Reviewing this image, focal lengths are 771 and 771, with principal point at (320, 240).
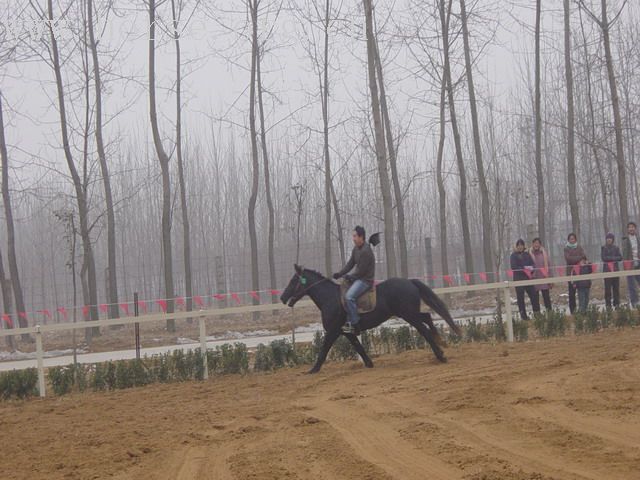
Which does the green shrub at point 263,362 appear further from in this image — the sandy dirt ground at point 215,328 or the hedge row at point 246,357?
the sandy dirt ground at point 215,328

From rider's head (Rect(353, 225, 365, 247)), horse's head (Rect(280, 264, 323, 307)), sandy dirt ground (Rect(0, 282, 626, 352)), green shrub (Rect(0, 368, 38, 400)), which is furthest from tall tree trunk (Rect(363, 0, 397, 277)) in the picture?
green shrub (Rect(0, 368, 38, 400))

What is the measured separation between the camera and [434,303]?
12.0 meters

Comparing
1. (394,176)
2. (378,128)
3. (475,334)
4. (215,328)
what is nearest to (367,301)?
(475,334)

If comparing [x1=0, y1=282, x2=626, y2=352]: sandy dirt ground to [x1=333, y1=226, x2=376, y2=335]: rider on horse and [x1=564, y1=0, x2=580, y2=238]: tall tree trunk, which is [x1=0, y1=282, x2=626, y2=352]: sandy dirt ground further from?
[x1=333, y1=226, x2=376, y2=335]: rider on horse

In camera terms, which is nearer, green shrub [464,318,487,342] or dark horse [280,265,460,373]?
dark horse [280,265,460,373]

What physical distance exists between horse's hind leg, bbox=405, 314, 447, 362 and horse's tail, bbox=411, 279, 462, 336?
0.98ft

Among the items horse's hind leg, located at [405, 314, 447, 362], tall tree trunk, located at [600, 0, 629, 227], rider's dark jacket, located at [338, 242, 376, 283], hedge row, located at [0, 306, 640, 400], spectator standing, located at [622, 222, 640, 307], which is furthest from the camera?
tall tree trunk, located at [600, 0, 629, 227]

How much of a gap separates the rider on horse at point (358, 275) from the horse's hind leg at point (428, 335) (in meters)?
0.85

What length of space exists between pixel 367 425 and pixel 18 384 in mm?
7253

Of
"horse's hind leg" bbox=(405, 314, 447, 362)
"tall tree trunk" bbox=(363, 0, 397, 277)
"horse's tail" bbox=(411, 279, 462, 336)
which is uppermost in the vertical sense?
"tall tree trunk" bbox=(363, 0, 397, 277)

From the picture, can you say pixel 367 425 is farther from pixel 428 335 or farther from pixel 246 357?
pixel 246 357

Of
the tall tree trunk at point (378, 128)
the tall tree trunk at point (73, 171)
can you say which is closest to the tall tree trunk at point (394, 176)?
the tall tree trunk at point (378, 128)

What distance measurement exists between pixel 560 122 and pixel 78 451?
3374 centimetres

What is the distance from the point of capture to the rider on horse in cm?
1196
